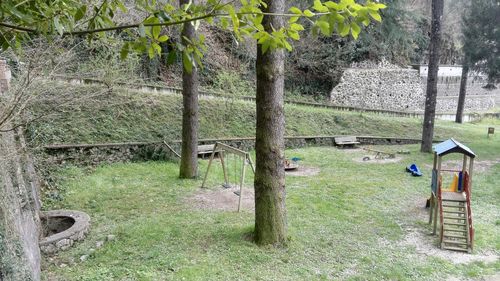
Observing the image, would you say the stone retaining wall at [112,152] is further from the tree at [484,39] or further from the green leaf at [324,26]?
the tree at [484,39]

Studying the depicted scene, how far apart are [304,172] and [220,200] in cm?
388

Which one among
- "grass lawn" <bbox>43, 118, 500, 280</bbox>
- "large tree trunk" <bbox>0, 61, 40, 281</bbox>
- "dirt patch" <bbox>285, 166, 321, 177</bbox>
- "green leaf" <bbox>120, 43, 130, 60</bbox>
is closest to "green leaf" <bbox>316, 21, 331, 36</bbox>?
"green leaf" <bbox>120, 43, 130, 60</bbox>

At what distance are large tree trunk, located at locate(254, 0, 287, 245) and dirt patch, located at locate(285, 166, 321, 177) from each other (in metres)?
5.30

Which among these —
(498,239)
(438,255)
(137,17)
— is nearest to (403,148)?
(498,239)

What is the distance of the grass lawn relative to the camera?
16.7ft

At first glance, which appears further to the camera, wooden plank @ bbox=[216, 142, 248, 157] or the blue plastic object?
the blue plastic object

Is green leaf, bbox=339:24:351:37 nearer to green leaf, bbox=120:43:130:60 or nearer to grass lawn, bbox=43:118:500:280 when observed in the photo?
green leaf, bbox=120:43:130:60

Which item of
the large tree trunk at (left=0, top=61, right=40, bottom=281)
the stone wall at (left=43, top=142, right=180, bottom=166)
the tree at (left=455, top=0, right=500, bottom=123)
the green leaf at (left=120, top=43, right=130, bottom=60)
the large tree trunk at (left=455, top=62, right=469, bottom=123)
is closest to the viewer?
the green leaf at (left=120, top=43, right=130, bottom=60)

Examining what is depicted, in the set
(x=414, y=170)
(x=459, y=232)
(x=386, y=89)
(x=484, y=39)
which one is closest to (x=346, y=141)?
(x=414, y=170)

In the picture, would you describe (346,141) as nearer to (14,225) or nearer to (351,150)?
(351,150)

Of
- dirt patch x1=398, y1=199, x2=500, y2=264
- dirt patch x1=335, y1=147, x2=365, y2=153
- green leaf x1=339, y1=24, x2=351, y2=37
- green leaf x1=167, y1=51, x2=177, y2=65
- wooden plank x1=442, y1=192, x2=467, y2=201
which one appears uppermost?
green leaf x1=339, y1=24, x2=351, y2=37

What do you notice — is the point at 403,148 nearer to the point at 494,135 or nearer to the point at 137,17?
the point at 494,135

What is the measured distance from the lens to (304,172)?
11352mm

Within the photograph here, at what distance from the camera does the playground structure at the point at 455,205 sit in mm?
6191
